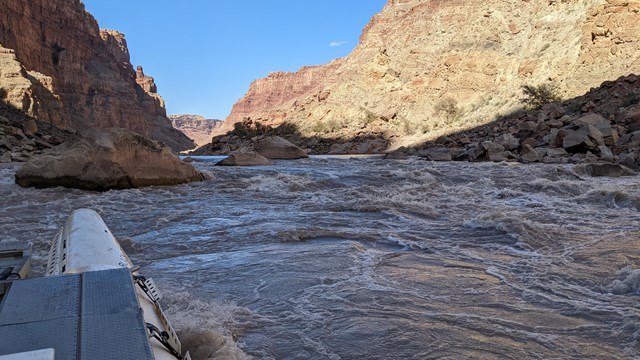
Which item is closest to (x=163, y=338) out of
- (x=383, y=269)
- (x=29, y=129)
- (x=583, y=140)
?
(x=383, y=269)

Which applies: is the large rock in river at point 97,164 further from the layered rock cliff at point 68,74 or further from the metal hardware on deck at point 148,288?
the layered rock cliff at point 68,74

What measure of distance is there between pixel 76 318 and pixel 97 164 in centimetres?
764

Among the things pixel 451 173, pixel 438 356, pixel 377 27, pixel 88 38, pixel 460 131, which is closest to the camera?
pixel 438 356

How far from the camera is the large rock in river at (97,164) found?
8.00 m

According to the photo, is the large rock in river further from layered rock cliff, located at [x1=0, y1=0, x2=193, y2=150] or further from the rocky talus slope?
layered rock cliff, located at [x1=0, y1=0, x2=193, y2=150]

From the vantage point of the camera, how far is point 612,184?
333 inches

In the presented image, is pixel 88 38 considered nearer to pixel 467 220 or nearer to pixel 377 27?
pixel 377 27

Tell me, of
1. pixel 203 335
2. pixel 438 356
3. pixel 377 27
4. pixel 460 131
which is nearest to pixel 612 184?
pixel 438 356

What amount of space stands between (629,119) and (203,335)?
649 inches

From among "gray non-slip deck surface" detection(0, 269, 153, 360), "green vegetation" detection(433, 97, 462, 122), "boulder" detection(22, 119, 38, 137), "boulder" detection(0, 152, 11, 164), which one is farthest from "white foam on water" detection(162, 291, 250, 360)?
"green vegetation" detection(433, 97, 462, 122)

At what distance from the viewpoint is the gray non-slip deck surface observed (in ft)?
3.85

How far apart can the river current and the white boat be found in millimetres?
670

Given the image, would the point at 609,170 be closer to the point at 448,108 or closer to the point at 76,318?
the point at 76,318

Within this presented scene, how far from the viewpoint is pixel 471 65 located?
3688 centimetres
